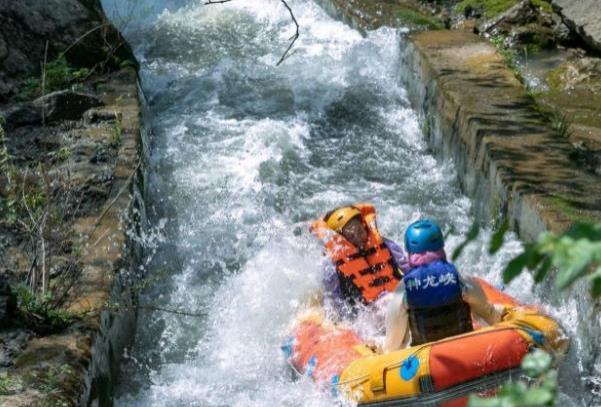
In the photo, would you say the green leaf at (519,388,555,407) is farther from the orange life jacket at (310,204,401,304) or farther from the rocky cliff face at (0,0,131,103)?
the rocky cliff face at (0,0,131,103)

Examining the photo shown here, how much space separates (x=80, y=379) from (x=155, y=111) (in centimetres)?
591

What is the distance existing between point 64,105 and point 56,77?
0.79 metres

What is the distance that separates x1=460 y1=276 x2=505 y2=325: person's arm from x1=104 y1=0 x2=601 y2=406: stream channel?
0.51 meters

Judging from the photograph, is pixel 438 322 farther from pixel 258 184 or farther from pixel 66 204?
pixel 258 184

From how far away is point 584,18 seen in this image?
1028 cm

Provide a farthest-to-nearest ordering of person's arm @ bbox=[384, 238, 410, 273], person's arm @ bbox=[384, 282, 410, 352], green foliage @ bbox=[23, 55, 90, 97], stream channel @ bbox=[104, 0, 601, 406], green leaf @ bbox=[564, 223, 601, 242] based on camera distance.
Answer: green foliage @ bbox=[23, 55, 90, 97]
person's arm @ bbox=[384, 238, 410, 273]
stream channel @ bbox=[104, 0, 601, 406]
person's arm @ bbox=[384, 282, 410, 352]
green leaf @ bbox=[564, 223, 601, 242]

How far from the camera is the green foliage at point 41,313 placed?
5.04 m

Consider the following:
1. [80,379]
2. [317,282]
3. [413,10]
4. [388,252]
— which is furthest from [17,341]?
[413,10]

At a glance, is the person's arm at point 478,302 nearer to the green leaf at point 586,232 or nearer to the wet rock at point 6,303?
the wet rock at point 6,303

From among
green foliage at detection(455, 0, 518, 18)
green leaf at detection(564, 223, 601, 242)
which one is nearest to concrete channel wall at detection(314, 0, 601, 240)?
green foliage at detection(455, 0, 518, 18)

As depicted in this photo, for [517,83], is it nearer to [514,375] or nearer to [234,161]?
[234,161]

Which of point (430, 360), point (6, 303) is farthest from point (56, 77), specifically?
point (430, 360)

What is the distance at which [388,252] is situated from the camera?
632cm

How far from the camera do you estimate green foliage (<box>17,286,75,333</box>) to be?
16.5ft
